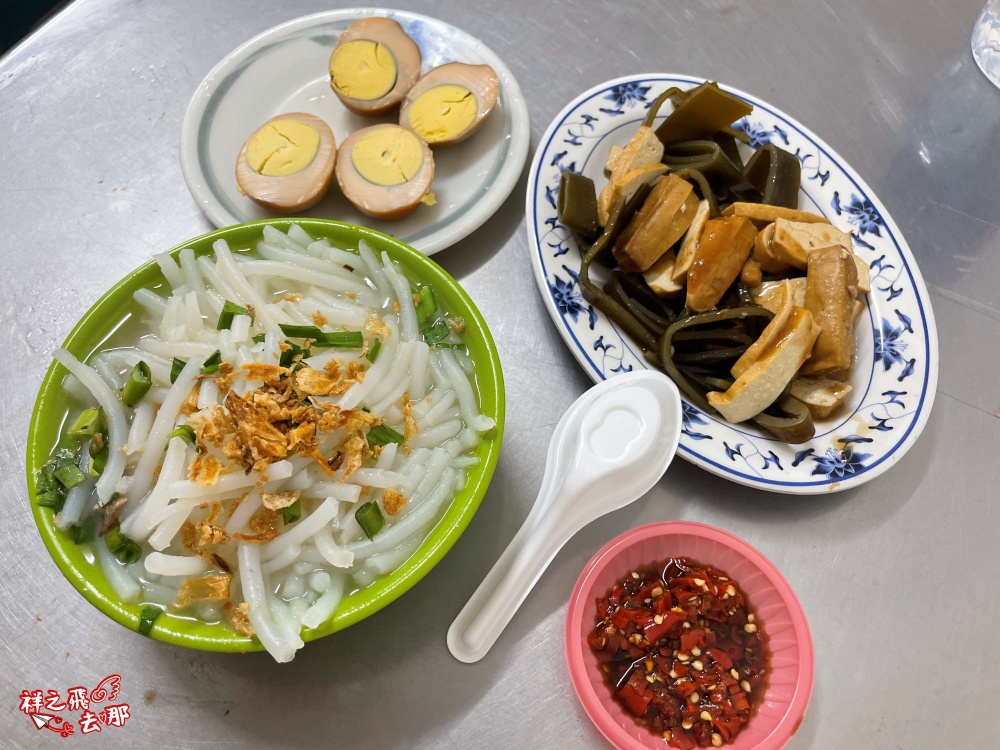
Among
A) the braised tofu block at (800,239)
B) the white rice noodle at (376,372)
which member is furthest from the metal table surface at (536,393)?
the braised tofu block at (800,239)

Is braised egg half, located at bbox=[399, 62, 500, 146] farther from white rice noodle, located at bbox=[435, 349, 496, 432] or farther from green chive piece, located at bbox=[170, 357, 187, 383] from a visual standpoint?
green chive piece, located at bbox=[170, 357, 187, 383]

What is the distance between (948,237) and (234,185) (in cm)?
224

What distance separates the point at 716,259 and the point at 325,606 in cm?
120

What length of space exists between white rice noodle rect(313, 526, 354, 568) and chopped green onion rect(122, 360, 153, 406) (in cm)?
47

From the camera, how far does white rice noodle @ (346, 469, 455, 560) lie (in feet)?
3.95

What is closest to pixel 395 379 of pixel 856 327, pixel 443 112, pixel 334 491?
pixel 334 491

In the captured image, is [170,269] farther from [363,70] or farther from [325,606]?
[363,70]

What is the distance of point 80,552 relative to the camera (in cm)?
115

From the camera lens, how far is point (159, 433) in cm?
122

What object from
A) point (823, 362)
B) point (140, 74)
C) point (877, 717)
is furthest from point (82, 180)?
point (877, 717)

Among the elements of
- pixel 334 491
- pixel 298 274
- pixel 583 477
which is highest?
pixel 298 274

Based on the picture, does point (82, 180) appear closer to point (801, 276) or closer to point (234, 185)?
point (234, 185)

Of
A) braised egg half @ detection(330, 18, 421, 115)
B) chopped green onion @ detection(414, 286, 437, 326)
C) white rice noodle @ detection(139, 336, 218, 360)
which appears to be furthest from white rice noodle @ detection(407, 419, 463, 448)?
braised egg half @ detection(330, 18, 421, 115)

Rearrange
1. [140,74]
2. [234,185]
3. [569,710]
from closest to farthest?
[569,710]
[234,185]
[140,74]
